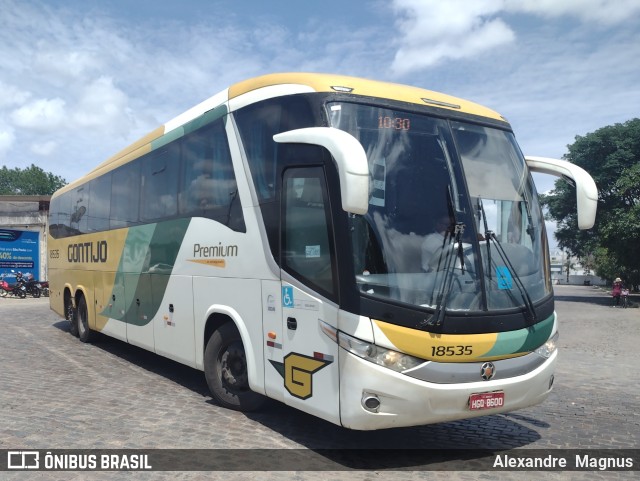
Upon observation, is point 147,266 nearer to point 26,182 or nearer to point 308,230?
point 308,230

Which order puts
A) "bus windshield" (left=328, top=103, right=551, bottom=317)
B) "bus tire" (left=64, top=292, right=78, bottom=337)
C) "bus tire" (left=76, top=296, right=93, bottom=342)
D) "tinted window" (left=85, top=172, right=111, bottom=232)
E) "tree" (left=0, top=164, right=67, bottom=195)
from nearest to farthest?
"bus windshield" (left=328, top=103, right=551, bottom=317) < "tinted window" (left=85, top=172, right=111, bottom=232) < "bus tire" (left=76, top=296, right=93, bottom=342) < "bus tire" (left=64, top=292, right=78, bottom=337) < "tree" (left=0, top=164, right=67, bottom=195)

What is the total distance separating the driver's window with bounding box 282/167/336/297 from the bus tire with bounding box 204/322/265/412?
61.8 inches

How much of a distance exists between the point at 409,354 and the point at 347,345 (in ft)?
1.65

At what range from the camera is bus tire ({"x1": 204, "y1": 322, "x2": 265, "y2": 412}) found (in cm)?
668

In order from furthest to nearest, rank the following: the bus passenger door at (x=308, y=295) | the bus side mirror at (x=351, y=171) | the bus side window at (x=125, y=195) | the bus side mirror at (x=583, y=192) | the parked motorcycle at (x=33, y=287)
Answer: the parked motorcycle at (x=33, y=287) → the bus side window at (x=125, y=195) → the bus side mirror at (x=583, y=192) → the bus passenger door at (x=308, y=295) → the bus side mirror at (x=351, y=171)

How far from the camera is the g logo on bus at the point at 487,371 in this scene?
5.01 metres

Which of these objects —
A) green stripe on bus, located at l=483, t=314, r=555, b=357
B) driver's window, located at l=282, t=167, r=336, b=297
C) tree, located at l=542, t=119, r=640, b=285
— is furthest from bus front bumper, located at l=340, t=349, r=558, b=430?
tree, located at l=542, t=119, r=640, b=285

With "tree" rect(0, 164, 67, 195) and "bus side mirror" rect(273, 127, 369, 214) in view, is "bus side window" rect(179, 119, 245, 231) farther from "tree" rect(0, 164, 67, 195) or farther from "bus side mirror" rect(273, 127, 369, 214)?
"tree" rect(0, 164, 67, 195)

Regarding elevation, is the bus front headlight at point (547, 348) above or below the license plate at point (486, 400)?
above

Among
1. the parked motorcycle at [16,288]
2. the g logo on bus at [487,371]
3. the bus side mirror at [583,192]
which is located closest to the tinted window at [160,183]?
the g logo on bus at [487,371]

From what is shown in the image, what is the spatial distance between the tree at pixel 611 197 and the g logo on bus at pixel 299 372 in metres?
27.8

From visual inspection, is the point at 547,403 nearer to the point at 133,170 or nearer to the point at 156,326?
the point at 156,326

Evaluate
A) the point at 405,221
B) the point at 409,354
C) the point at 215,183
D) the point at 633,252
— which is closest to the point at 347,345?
the point at 409,354

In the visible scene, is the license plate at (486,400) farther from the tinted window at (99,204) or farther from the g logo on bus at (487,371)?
the tinted window at (99,204)
